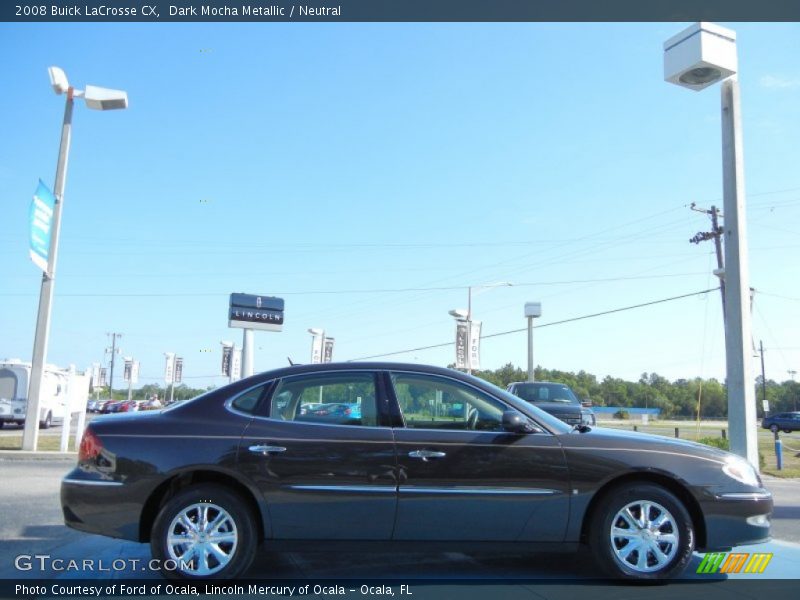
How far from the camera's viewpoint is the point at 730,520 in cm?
487

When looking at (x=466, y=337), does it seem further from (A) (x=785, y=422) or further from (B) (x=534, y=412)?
(A) (x=785, y=422)

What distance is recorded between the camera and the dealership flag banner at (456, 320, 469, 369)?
27.0 m

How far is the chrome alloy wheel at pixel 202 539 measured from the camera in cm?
470

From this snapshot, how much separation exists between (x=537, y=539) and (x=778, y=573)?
6.39ft

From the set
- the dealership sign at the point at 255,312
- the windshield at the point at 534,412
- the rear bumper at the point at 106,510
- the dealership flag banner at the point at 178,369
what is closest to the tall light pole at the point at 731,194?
the windshield at the point at 534,412

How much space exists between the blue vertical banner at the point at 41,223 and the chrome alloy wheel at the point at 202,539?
43.6 feet

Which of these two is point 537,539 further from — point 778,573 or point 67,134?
point 67,134

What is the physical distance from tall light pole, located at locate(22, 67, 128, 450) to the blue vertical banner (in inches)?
9.2

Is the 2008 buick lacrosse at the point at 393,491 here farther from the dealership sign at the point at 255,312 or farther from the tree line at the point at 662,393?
the tree line at the point at 662,393

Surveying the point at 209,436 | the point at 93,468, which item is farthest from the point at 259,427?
the point at 93,468

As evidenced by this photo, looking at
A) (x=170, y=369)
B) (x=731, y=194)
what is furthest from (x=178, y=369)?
(x=731, y=194)

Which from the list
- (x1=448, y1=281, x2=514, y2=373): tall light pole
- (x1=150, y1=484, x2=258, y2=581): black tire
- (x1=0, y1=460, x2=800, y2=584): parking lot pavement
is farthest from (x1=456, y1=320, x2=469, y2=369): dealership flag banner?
(x1=150, y1=484, x2=258, y2=581): black tire

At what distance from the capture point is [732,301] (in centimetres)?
1158

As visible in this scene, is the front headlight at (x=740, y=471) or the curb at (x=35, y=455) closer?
the front headlight at (x=740, y=471)
